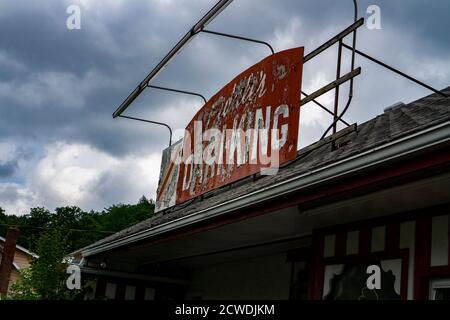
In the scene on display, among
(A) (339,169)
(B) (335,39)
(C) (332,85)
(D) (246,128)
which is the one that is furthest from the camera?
(D) (246,128)

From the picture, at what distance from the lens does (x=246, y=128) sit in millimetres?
8352

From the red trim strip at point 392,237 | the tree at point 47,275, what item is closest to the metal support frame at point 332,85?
the red trim strip at point 392,237

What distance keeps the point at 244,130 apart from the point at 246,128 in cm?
7

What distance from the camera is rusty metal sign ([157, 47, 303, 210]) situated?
7188 millimetres

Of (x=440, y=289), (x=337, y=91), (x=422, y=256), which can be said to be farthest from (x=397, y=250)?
(x=337, y=91)

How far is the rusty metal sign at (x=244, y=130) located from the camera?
7.19 m

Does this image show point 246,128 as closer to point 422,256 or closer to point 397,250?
point 397,250

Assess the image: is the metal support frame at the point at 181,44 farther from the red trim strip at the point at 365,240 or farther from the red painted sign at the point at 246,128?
the red trim strip at the point at 365,240

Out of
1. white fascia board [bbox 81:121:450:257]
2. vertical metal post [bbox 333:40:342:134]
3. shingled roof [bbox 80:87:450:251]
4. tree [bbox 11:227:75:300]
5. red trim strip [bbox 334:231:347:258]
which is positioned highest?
vertical metal post [bbox 333:40:342:134]

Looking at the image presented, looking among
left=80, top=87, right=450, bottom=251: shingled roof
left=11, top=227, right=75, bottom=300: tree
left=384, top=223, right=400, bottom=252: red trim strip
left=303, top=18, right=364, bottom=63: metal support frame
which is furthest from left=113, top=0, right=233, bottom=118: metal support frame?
left=384, top=223, right=400, bottom=252: red trim strip

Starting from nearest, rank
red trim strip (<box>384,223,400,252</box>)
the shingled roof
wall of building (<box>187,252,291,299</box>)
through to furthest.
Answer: the shingled roof
red trim strip (<box>384,223,400,252</box>)
wall of building (<box>187,252,291,299</box>)

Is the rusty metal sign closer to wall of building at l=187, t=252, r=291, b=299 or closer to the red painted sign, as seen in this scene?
the red painted sign

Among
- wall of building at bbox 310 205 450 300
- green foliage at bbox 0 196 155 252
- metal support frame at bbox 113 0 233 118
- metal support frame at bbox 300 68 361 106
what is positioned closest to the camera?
wall of building at bbox 310 205 450 300

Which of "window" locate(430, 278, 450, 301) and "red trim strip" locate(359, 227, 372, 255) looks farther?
"red trim strip" locate(359, 227, 372, 255)
